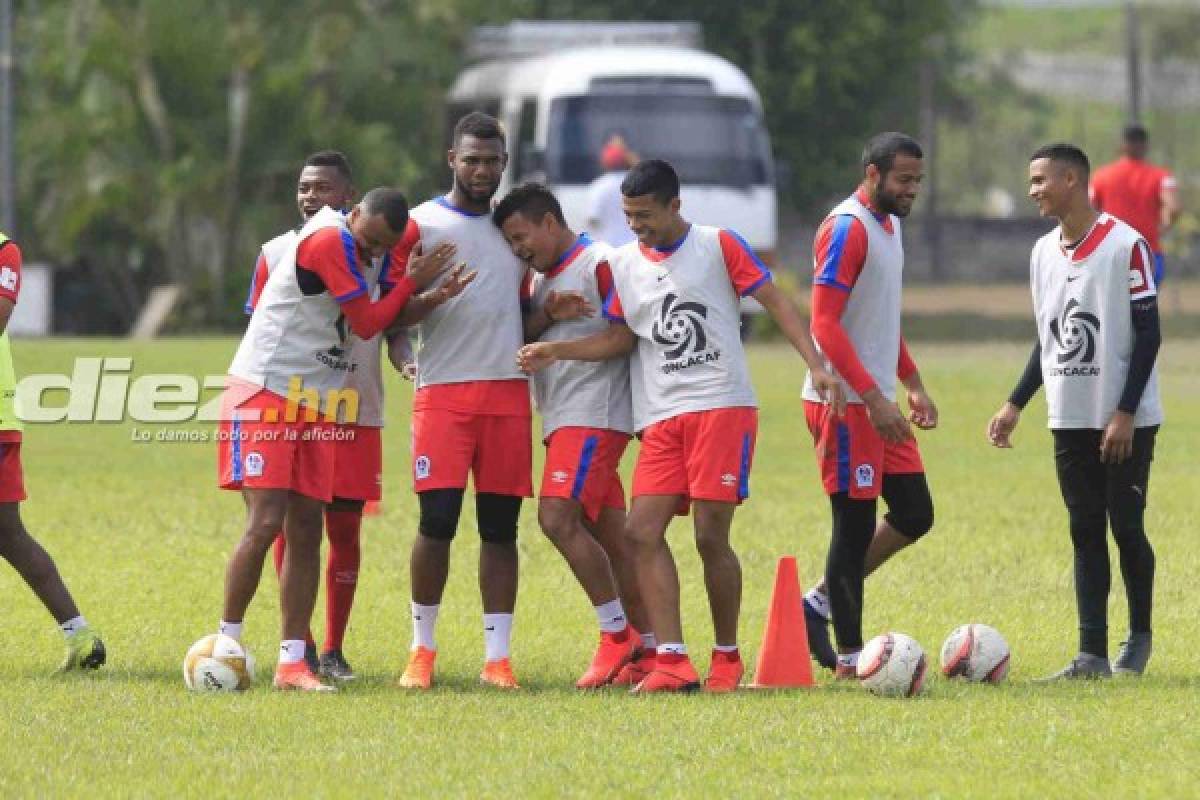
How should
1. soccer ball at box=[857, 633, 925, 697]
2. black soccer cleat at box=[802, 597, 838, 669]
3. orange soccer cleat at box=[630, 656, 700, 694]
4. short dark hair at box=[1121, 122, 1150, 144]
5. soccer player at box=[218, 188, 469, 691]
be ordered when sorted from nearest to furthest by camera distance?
soccer ball at box=[857, 633, 925, 697], orange soccer cleat at box=[630, 656, 700, 694], soccer player at box=[218, 188, 469, 691], black soccer cleat at box=[802, 597, 838, 669], short dark hair at box=[1121, 122, 1150, 144]

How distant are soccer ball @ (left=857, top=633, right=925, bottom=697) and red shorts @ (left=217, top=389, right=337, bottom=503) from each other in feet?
7.23

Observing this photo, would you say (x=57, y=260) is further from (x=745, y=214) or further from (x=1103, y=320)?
(x=1103, y=320)

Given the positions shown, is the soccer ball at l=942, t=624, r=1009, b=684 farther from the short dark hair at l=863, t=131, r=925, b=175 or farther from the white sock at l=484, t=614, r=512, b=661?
the short dark hair at l=863, t=131, r=925, b=175

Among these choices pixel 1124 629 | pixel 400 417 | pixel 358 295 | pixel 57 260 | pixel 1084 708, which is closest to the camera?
pixel 1084 708

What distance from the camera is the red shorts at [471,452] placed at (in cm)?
970

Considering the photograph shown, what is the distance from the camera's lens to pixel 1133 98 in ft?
186

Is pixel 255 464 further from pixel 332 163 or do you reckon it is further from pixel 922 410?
pixel 922 410

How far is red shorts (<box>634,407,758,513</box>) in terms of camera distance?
9453mm

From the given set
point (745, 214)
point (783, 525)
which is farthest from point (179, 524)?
point (745, 214)

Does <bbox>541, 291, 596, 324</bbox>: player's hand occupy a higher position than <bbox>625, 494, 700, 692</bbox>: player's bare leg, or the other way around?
<bbox>541, 291, 596, 324</bbox>: player's hand

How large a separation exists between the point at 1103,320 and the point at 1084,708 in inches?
68.5

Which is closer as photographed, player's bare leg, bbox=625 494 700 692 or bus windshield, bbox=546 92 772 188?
player's bare leg, bbox=625 494 700 692

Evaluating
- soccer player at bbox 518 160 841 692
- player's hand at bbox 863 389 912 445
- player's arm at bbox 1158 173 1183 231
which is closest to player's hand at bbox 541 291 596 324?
soccer player at bbox 518 160 841 692

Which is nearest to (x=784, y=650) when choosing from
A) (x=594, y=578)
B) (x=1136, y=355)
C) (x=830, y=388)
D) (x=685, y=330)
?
(x=594, y=578)
